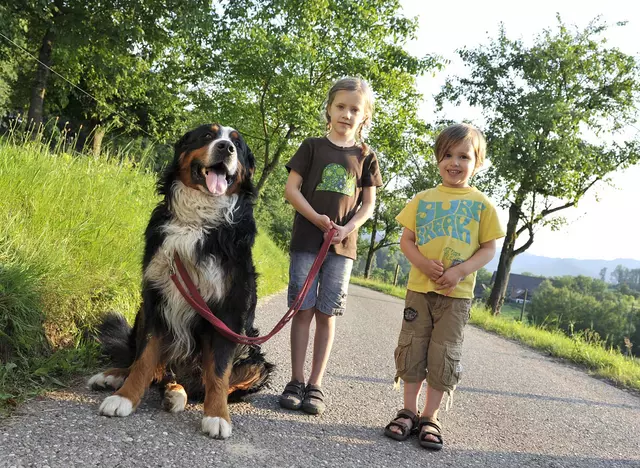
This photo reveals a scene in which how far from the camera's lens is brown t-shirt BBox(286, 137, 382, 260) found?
3.48 metres

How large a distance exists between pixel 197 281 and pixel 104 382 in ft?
2.60

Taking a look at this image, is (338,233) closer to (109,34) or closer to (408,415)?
(408,415)

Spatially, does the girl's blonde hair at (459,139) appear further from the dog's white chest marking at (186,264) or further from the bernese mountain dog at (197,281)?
the dog's white chest marking at (186,264)

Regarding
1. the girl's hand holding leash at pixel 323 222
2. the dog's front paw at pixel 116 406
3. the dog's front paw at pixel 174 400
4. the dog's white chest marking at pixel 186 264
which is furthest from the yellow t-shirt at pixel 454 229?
the dog's front paw at pixel 116 406

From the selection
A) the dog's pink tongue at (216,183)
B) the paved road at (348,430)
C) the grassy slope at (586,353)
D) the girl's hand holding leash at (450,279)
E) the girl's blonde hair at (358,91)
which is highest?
the girl's blonde hair at (358,91)

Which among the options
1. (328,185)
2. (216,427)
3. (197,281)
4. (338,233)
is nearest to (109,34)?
(328,185)

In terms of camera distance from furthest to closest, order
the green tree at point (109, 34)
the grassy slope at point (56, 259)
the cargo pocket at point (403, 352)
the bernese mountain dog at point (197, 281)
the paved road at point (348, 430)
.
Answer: the green tree at point (109, 34), the cargo pocket at point (403, 352), the grassy slope at point (56, 259), the bernese mountain dog at point (197, 281), the paved road at point (348, 430)

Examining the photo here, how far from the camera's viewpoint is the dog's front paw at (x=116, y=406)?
8.16 feet

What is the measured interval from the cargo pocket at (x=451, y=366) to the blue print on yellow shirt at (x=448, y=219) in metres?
0.67

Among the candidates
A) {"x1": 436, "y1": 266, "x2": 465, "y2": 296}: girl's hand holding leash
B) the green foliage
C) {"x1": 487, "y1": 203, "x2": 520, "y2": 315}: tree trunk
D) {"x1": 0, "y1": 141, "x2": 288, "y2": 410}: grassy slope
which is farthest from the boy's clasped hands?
the green foliage

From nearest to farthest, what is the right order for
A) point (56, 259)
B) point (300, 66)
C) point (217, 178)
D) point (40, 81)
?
point (217, 178)
point (56, 259)
point (40, 81)
point (300, 66)

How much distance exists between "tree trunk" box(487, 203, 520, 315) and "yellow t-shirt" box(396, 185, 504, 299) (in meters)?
17.0

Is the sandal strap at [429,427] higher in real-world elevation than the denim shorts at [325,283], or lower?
lower

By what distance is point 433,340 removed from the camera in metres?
3.14
